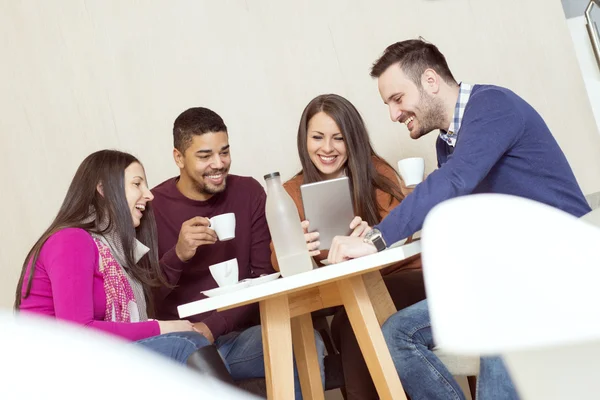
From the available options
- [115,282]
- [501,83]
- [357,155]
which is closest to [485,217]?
[115,282]

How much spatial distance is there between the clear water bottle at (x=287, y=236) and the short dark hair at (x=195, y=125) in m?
0.85

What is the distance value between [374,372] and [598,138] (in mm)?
1663

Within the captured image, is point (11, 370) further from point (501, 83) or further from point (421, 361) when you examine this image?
point (501, 83)

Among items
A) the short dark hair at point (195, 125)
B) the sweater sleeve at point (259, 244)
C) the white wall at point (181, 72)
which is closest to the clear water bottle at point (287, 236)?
the sweater sleeve at point (259, 244)

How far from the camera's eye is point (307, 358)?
175 cm

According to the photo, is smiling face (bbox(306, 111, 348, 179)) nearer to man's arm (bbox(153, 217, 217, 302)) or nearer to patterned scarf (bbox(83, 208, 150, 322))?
man's arm (bbox(153, 217, 217, 302))

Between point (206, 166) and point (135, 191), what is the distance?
421mm

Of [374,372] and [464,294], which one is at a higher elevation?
[464,294]

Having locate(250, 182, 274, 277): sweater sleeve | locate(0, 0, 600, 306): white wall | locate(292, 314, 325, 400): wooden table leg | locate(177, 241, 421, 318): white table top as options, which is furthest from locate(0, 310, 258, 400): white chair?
locate(0, 0, 600, 306): white wall

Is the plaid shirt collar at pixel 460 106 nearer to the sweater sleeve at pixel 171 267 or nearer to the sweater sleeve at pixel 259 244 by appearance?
the sweater sleeve at pixel 259 244

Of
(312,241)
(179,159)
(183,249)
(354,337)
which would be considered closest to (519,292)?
→ (312,241)

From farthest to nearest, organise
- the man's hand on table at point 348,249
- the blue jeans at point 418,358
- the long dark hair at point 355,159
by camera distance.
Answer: the long dark hair at point 355,159 < the blue jeans at point 418,358 < the man's hand on table at point 348,249

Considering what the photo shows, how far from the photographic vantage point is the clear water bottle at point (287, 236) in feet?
4.79

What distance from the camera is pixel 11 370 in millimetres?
322
